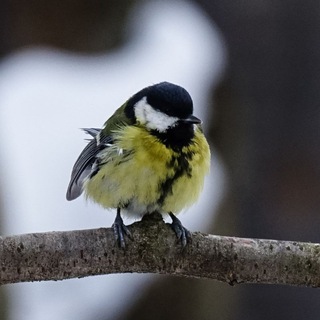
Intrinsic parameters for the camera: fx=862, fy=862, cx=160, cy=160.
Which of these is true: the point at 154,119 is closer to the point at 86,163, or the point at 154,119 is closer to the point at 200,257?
the point at 86,163

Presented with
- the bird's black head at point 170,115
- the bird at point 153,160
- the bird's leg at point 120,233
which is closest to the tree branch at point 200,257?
the bird's leg at point 120,233

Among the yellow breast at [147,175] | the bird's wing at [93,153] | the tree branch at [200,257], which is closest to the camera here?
the tree branch at [200,257]

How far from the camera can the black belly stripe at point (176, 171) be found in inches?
71.4

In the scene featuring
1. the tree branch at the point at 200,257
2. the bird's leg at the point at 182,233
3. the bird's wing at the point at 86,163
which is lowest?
the tree branch at the point at 200,257

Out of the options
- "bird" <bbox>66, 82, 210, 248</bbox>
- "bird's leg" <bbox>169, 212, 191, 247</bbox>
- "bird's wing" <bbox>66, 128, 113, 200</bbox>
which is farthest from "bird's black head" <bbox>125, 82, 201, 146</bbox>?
"bird's leg" <bbox>169, 212, 191, 247</bbox>

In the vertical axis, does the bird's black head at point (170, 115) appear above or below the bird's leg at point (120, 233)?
above

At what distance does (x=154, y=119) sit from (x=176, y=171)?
13 cm

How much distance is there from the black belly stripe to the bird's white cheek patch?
2.8 inches

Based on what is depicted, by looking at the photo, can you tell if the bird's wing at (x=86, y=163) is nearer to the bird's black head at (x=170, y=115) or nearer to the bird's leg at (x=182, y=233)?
the bird's black head at (x=170, y=115)

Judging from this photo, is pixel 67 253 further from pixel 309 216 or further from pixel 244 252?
pixel 309 216

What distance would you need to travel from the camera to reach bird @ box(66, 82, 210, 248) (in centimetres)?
181

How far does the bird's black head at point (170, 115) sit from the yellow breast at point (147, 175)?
22 millimetres

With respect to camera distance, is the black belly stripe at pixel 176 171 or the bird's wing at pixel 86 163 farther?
the bird's wing at pixel 86 163

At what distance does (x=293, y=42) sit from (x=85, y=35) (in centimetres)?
64
